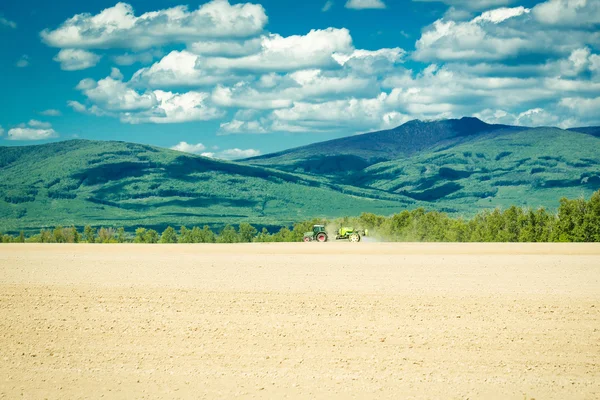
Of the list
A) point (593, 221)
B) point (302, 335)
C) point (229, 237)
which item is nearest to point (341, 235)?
point (593, 221)

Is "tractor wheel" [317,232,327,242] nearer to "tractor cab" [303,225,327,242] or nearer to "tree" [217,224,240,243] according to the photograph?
"tractor cab" [303,225,327,242]

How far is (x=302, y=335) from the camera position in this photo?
19375mm

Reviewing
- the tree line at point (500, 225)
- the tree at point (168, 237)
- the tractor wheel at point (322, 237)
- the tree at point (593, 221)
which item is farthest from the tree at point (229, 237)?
the tree at point (593, 221)

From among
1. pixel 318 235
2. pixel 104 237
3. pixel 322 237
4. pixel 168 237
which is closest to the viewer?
pixel 322 237

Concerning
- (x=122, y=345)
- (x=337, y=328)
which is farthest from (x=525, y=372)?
(x=122, y=345)

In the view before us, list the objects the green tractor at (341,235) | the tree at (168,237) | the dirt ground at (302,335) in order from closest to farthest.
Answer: the dirt ground at (302,335) < the green tractor at (341,235) < the tree at (168,237)

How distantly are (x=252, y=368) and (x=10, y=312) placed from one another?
34.4 ft

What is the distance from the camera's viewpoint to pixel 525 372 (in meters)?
16.1

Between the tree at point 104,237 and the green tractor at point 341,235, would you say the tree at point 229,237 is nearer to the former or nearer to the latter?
the tree at point 104,237

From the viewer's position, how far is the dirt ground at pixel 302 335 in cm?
1546

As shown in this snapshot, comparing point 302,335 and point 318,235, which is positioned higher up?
point 318,235

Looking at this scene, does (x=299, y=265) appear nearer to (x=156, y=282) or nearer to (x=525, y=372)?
(x=156, y=282)

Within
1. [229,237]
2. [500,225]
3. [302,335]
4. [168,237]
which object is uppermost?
[500,225]

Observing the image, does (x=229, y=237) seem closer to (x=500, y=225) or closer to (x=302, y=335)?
(x=500, y=225)
